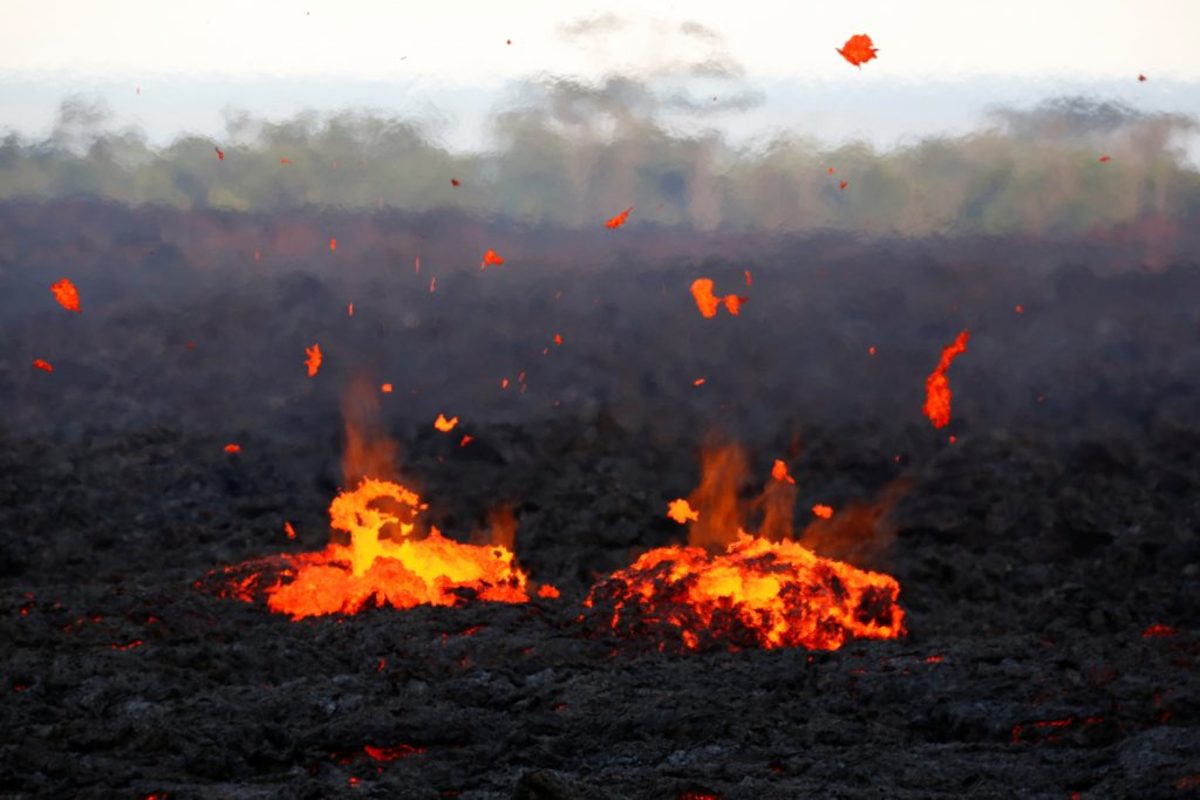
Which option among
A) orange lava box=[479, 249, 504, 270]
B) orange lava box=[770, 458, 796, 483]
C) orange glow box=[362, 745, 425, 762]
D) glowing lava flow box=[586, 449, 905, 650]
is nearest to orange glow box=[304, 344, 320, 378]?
orange lava box=[479, 249, 504, 270]

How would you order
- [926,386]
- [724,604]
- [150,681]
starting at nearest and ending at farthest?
1. [150,681]
2. [724,604]
3. [926,386]

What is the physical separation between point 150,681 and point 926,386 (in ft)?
35.1

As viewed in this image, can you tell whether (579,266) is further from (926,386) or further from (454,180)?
(926,386)

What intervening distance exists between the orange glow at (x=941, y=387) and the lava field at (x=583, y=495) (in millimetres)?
102

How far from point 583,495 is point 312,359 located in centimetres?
614

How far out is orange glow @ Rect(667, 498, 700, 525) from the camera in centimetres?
1280

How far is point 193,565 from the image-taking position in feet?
40.0

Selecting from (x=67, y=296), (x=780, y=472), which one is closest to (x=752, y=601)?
(x=780, y=472)

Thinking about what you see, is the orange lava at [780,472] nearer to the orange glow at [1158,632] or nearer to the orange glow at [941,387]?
the orange glow at [941,387]

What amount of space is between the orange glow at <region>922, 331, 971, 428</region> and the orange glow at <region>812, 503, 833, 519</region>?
2.35 metres

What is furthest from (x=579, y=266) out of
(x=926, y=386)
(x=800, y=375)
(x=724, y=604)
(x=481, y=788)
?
(x=481, y=788)

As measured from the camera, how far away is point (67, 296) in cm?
1962

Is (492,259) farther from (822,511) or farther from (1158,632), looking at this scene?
(1158,632)

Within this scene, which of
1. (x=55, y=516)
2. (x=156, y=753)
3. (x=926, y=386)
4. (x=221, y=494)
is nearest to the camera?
(x=156, y=753)
